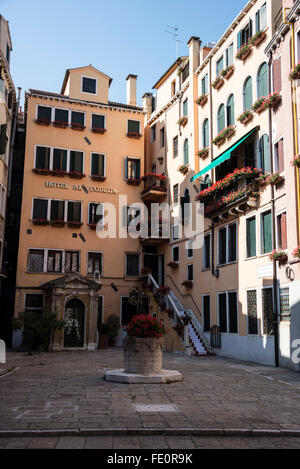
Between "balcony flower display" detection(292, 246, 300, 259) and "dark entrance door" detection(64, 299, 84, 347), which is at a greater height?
"balcony flower display" detection(292, 246, 300, 259)

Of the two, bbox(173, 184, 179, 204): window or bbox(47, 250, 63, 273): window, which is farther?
bbox(173, 184, 179, 204): window

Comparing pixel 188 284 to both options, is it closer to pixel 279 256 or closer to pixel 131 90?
pixel 279 256

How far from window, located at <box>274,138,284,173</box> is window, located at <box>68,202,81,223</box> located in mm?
14996

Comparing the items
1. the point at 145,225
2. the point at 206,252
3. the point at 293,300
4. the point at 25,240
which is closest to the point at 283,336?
the point at 293,300

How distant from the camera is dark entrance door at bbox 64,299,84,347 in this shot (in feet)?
87.5

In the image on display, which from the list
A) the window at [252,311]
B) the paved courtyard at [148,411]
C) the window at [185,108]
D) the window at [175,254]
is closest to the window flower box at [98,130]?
the window at [185,108]

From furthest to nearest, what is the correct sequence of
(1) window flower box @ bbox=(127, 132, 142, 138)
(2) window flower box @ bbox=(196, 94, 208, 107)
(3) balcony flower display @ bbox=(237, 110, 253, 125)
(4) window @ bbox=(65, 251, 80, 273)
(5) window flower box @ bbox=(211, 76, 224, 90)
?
(1) window flower box @ bbox=(127, 132, 142, 138) < (4) window @ bbox=(65, 251, 80, 273) < (2) window flower box @ bbox=(196, 94, 208, 107) < (5) window flower box @ bbox=(211, 76, 224, 90) < (3) balcony flower display @ bbox=(237, 110, 253, 125)

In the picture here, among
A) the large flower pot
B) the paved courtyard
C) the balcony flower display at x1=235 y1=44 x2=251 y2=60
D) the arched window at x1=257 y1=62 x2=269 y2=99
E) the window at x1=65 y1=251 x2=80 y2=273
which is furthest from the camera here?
the window at x1=65 y1=251 x2=80 y2=273

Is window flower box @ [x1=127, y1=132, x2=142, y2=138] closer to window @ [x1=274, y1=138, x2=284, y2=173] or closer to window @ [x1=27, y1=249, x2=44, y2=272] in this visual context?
window @ [x1=27, y1=249, x2=44, y2=272]

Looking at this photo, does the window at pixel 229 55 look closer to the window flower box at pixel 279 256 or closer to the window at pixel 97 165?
the window flower box at pixel 279 256

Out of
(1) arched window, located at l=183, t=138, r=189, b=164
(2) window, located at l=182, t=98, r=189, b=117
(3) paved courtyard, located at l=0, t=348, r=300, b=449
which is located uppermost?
(2) window, located at l=182, t=98, r=189, b=117

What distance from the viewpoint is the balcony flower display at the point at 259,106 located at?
19719mm

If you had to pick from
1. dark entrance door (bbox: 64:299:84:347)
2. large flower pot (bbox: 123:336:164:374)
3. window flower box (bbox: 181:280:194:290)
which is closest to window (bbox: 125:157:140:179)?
window flower box (bbox: 181:280:194:290)

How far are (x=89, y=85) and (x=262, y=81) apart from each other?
51.5 ft
